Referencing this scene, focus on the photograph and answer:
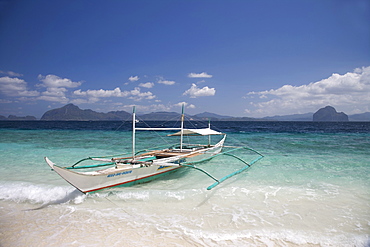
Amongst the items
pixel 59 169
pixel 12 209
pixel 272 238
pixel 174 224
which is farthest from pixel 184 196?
pixel 12 209

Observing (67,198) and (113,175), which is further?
(113,175)

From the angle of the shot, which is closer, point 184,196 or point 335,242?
point 335,242

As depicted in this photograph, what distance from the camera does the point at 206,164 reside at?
1213 centimetres

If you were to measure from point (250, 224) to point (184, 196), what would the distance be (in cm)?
232

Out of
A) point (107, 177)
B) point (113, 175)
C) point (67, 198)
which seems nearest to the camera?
point (67, 198)

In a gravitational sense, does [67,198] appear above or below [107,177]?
below

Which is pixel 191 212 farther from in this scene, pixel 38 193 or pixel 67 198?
pixel 38 193

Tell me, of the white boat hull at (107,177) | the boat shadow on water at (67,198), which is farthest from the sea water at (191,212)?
the white boat hull at (107,177)

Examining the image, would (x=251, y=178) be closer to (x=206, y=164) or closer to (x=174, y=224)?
(x=206, y=164)

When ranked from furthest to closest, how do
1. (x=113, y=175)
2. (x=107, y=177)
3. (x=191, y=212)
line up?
(x=113, y=175) < (x=107, y=177) < (x=191, y=212)

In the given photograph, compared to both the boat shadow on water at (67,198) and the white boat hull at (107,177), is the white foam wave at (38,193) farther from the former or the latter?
the white boat hull at (107,177)

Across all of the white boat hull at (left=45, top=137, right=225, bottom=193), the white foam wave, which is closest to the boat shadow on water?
the white foam wave

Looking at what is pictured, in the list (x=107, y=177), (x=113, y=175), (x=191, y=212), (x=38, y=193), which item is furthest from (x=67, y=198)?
(x=191, y=212)

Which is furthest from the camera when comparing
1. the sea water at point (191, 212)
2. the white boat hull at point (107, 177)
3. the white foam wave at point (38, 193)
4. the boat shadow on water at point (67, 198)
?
the white foam wave at point (38, 193)
